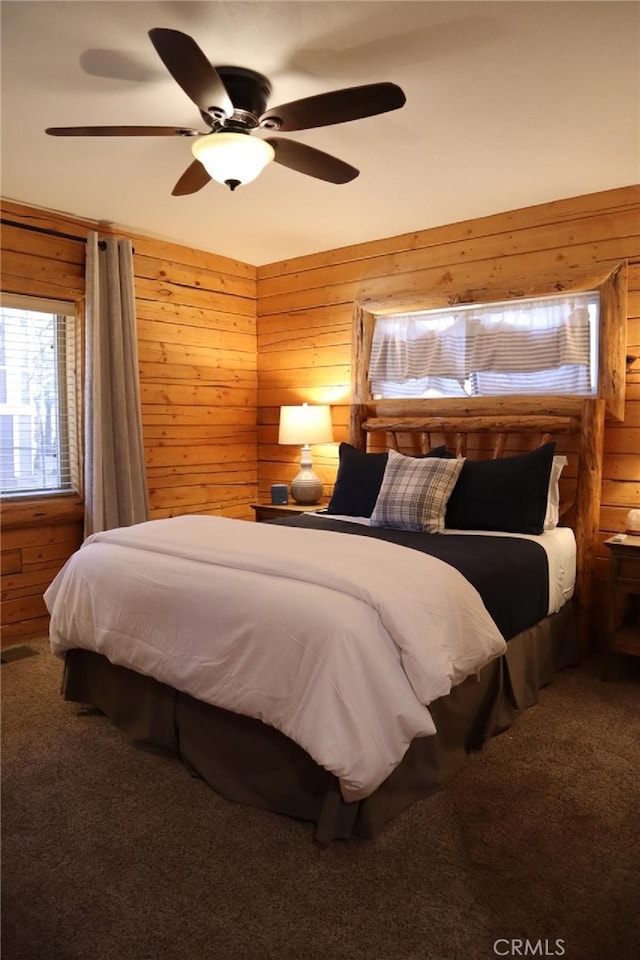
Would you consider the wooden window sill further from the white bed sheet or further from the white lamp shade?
the white bed sheet

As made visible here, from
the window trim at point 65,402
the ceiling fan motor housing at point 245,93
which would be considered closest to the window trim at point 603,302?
the ceiling fan motor housing at point 245,93

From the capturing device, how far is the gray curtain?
3936 mm

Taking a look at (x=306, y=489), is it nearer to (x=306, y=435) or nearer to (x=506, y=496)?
(x=306, y=435)

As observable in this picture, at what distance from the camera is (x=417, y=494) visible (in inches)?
130

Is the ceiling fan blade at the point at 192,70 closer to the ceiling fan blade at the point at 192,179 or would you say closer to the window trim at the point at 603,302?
the ceiling fan blade at the point at 192,179

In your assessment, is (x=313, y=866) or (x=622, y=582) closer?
(x=313, y=866)

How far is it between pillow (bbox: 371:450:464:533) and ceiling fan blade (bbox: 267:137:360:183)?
145 cm

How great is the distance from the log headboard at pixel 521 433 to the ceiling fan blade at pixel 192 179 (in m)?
1.94

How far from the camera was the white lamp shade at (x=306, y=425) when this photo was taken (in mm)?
4535

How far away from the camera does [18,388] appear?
3.84 meters

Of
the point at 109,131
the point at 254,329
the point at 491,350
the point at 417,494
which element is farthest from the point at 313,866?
the point at 254,329

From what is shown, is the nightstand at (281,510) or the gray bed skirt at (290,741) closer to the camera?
the gray bed skirt at (290,741)

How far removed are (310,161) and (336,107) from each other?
1.53 feet

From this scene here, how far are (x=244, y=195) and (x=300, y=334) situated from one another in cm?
147
